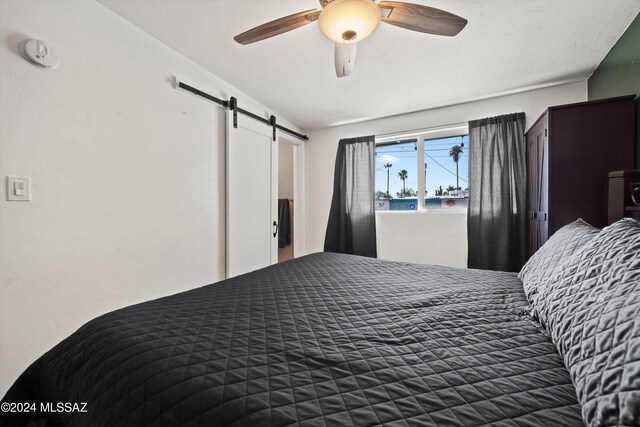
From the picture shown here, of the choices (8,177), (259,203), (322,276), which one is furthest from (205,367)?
A: (259,203)

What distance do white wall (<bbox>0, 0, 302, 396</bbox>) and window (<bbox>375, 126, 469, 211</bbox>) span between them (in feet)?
8.01

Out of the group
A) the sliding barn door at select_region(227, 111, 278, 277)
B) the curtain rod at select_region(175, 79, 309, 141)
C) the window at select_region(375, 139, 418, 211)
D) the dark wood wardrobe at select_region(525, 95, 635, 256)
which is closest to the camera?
the dark wood wardrobe at select_region(525, 95, 635, 256)

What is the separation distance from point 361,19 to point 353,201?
2586 mm

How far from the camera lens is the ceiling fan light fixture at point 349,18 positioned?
4.00 ft

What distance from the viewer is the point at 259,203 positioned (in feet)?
10.3

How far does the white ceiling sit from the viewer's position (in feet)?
5.38

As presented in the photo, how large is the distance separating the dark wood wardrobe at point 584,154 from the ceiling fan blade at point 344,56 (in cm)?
159

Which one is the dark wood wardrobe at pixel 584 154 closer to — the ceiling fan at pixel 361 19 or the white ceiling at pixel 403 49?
the white ceiling at pixel 403 49

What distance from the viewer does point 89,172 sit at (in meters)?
1.60

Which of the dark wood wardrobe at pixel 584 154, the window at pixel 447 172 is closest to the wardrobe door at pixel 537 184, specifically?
the dark wood wardrobe at pixel 584 154

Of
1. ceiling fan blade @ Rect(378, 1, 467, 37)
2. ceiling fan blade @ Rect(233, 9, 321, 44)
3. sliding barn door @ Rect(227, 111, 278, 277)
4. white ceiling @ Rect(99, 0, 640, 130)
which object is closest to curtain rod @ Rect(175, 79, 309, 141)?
sliding barn door @ Rect(227, 111, 278, 277)

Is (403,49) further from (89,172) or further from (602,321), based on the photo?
(89,172)

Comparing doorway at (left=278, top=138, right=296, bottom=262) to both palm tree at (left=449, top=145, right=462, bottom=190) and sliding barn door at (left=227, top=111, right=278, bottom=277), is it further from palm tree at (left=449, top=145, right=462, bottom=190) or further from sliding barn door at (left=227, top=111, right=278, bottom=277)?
palm tree at (left=449, top=145, right=462, bottom=190)

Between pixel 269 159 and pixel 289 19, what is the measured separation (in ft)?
6.64
